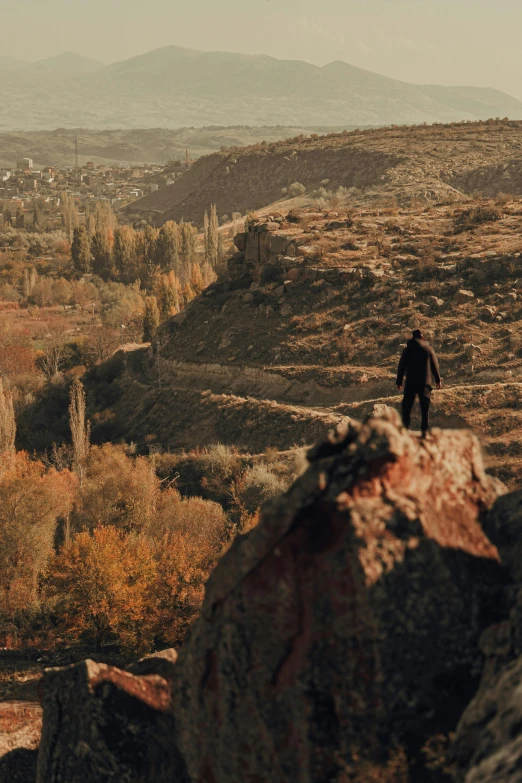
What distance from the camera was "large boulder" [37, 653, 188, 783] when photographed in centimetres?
1113

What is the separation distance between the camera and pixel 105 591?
90.9 feet

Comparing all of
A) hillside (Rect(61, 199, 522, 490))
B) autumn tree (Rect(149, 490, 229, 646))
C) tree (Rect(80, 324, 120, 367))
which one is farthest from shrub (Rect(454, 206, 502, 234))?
autumn tree (Rect(149, 490, 229, 646))

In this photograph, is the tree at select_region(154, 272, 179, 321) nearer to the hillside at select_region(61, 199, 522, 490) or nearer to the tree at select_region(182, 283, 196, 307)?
the tree at select_region(182, 283, 196, 307)

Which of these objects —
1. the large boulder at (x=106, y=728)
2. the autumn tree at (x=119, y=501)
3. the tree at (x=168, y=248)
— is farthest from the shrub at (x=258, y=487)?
the tree at (x=168, y=248)

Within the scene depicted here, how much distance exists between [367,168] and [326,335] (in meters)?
66.6

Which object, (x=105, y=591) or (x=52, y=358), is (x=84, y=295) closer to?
(x=52, y=358)

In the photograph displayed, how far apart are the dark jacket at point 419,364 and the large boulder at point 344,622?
2.49 m

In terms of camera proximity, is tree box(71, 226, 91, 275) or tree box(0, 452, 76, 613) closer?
tree box(0, 452, 76, 613)

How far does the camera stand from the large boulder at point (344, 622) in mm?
8820

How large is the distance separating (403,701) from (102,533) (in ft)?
75.9

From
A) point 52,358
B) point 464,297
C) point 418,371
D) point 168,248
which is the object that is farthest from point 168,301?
point 418,371

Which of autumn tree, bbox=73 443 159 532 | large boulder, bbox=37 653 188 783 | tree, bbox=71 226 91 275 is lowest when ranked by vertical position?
autumn tree, bbox=73 443 159 532

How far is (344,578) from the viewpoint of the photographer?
29.3 ft

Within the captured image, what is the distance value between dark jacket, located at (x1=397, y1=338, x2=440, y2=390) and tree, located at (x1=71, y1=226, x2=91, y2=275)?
91282 mm
